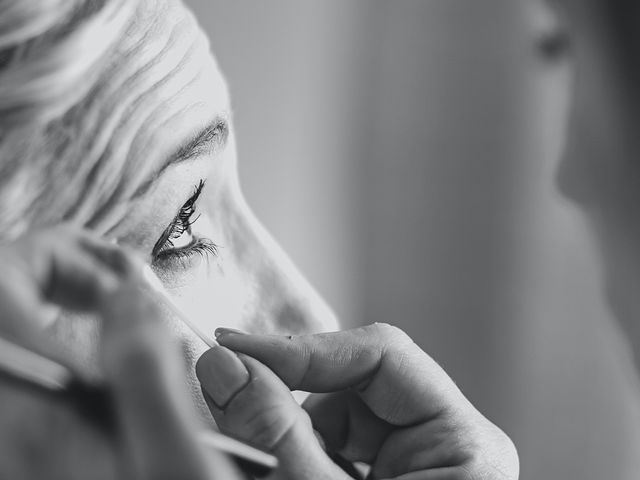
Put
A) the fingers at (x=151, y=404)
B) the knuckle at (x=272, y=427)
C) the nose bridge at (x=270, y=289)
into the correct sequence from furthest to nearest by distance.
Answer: the nose bridge at (x=270, y=289), the knuckle at (x=272, y=427), the fingers at (x=151, y=404)

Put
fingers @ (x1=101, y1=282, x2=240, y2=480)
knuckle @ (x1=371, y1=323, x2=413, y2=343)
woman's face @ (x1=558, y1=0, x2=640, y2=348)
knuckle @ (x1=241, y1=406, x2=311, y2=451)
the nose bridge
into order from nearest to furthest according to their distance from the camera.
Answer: fingers @ (x1=101, y1=282, x2=240, y2=480), knuckle @ (x1=241, y1=406, x2=311, y2=451), knuckle @ (x1=371, y1=323, x2=413, y2=343), the nose bridge, woman's face @ (x1=558, y1=0, x2=640, y2=348)

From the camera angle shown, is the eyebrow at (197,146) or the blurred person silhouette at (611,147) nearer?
the eyebrow at (197,146)

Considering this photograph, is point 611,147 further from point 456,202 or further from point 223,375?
point 223,375

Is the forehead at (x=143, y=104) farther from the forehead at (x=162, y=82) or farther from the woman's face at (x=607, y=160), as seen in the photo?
the woman's face at (x=607, y=160)

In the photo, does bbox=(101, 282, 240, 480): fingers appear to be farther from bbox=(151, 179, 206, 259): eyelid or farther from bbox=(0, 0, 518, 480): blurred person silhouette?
bbox=(151, 179, 206, 259): eyelid

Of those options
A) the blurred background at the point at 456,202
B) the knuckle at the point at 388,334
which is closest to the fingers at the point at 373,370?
the knuckle at the point at 388,334

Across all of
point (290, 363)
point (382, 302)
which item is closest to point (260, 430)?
point (290, 363)

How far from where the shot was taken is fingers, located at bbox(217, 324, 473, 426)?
17.1 inches

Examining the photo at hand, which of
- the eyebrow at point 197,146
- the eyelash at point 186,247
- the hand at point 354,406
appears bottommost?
the hand at point 354,406

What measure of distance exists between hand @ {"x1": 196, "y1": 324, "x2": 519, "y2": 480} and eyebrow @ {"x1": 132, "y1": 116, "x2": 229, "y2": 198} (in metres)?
0.10

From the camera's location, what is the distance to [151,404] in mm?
218

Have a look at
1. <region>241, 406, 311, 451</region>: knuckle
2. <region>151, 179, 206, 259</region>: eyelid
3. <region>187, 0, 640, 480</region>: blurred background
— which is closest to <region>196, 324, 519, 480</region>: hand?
<region>241, 406, 311, 451</region>: knuckle

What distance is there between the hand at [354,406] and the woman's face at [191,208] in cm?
9

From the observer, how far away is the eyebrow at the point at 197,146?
45 centimetres
